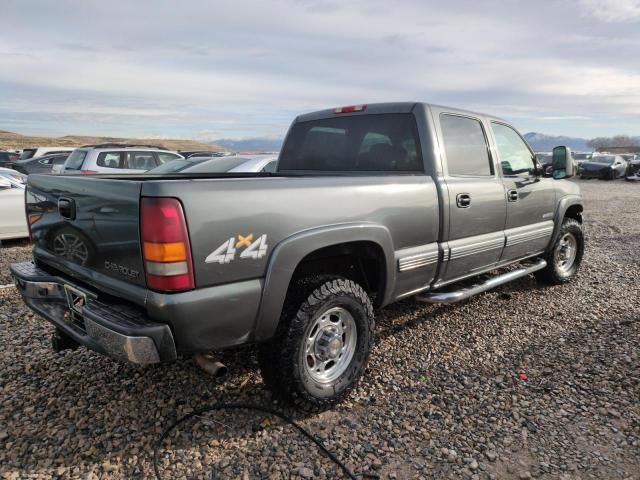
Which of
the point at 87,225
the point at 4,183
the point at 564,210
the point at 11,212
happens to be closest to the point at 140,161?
the point at 4,183

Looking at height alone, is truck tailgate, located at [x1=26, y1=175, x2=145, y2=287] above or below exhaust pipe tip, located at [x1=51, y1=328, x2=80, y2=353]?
above

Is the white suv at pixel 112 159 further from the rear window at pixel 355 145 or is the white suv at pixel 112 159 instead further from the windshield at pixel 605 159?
the windshield at pixel 605 159

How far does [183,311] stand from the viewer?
219 cm

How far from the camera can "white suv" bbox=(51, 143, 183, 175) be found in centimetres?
1098

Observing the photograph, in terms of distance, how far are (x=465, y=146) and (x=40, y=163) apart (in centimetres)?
1692

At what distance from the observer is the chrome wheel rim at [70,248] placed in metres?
2.65

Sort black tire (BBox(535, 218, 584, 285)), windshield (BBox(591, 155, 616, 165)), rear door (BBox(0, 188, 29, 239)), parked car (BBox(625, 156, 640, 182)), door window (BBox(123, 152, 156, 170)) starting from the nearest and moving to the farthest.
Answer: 1. black tire (BBox(535, 218, 584, 285))
2. rear door (BBox(0, 188, 29, 239))
3. door window (BBox(123, 152, 156, 170))
4. windshield (BBox(591, 155, 616, 165))
5. parked car (BBox(625, 156, 640, 182))

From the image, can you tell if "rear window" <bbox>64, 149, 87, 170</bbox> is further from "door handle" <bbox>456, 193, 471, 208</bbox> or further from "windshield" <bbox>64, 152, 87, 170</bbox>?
"door handle" <bbox>456, 193, 471, 208</bbox>

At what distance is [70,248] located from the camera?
2750 mm

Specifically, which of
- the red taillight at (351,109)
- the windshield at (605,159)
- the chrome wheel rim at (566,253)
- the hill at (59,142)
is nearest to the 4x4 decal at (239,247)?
the red taillight at (351,109)

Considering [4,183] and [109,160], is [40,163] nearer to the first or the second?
[109,160]

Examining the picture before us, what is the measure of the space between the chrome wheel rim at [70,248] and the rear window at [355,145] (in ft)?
7.14

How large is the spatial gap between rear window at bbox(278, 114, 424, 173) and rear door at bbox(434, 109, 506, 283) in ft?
0.88

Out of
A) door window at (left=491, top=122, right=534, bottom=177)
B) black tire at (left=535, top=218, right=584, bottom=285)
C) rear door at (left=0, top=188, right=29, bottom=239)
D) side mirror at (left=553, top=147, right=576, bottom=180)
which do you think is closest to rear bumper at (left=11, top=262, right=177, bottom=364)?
door window at (left=491, top=122, right=534, bottom=177)
